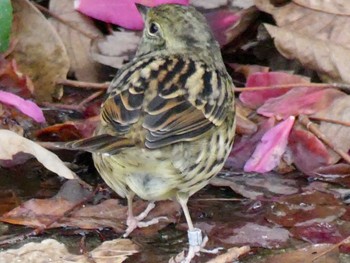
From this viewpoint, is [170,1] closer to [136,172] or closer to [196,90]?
[196,90]

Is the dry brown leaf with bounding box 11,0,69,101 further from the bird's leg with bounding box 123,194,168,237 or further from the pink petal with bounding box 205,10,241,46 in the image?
the bird's leg with bounding box 123,194,168,237

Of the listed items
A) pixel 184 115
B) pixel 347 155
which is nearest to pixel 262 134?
pixel 347 155

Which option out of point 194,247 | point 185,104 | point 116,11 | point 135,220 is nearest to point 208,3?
point 116,11

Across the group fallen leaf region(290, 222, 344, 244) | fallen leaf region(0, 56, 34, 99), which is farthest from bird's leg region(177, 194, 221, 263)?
fallen leaf region(0, 56, 34, 99)

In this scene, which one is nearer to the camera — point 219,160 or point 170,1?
point 219,160

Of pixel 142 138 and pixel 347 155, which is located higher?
pixel 142 138
